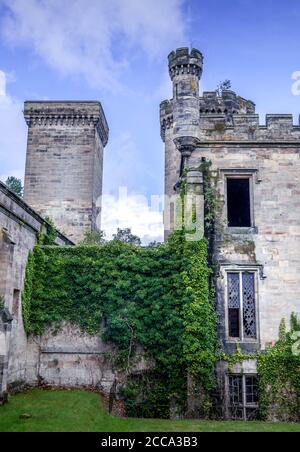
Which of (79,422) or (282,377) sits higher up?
(282,377)

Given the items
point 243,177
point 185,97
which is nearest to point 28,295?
point 243,177

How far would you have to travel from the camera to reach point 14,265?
13305 millimetres

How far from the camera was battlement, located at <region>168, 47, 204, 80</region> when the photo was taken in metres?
15.8

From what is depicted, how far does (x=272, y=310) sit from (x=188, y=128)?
A: 7.04 m

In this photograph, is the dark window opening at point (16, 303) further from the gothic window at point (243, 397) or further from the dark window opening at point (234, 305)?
the gothic window at point (243, 397)

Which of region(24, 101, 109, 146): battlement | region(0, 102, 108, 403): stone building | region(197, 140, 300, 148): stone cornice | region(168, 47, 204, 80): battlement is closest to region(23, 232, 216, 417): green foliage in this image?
region(197, 140, 300, 148): stone cornice

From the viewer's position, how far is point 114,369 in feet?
46.9

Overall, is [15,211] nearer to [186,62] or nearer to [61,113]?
[186,62]

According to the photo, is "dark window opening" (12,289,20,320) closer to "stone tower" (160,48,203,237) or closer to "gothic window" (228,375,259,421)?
"stone tower" (160,48,203,237)

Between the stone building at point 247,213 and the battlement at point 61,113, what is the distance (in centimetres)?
1180

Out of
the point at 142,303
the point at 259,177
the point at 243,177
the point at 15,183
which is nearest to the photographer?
the point at 142,303

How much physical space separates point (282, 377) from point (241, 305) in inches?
102

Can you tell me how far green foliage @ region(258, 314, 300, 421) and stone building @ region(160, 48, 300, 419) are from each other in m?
0.31
